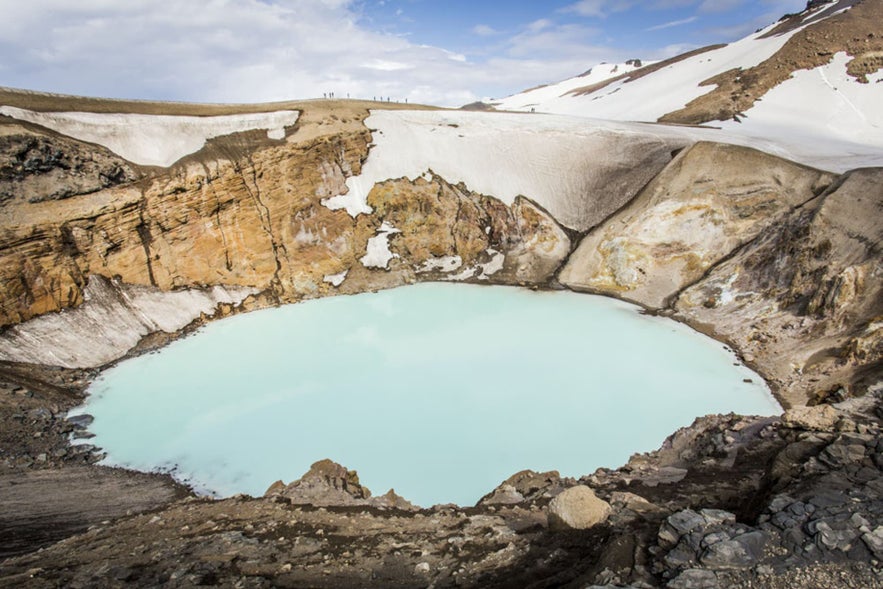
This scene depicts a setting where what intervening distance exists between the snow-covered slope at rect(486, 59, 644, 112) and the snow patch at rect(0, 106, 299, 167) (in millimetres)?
61027

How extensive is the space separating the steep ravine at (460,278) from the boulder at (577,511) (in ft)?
0.66

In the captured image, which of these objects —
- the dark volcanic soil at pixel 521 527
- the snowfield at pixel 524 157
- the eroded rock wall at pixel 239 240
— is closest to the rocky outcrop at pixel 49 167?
the eroded rock wall at pixel 239 240

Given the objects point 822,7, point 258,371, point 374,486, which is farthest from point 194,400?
point 822,7

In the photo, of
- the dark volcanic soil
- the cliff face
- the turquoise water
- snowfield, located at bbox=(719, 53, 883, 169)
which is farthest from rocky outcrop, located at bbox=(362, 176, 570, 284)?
the dark volcanic soil

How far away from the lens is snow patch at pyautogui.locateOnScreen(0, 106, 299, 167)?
74.9 feet

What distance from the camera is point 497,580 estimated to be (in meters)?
6.93

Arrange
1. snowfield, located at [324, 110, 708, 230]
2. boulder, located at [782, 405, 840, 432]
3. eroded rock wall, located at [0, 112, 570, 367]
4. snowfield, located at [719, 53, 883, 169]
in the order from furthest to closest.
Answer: snowfield, located at [719, 53, 883, 169] < snowfield, located at [324, 110, 708, 230] < eroded rock wall, located at [0, 112, 570, 367] < boulder, located at [782, 405, 840, 432]

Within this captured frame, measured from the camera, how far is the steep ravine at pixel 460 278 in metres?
7.05

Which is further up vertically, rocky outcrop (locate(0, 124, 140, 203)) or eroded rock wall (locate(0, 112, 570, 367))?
rocky outcrop (locate(0, 124, 140, 203))

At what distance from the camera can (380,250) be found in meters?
28.6

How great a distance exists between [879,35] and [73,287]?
193 ft

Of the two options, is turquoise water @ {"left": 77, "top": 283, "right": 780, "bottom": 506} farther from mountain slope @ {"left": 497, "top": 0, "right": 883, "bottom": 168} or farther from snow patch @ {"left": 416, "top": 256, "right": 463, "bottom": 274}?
mountain slope @ {"left": 497, "top": 0, "right": 883, "bottom": 168}

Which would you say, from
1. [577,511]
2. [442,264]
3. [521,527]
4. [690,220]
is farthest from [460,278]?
[577,511]

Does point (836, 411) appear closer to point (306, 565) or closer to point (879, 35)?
point (306, 565)
